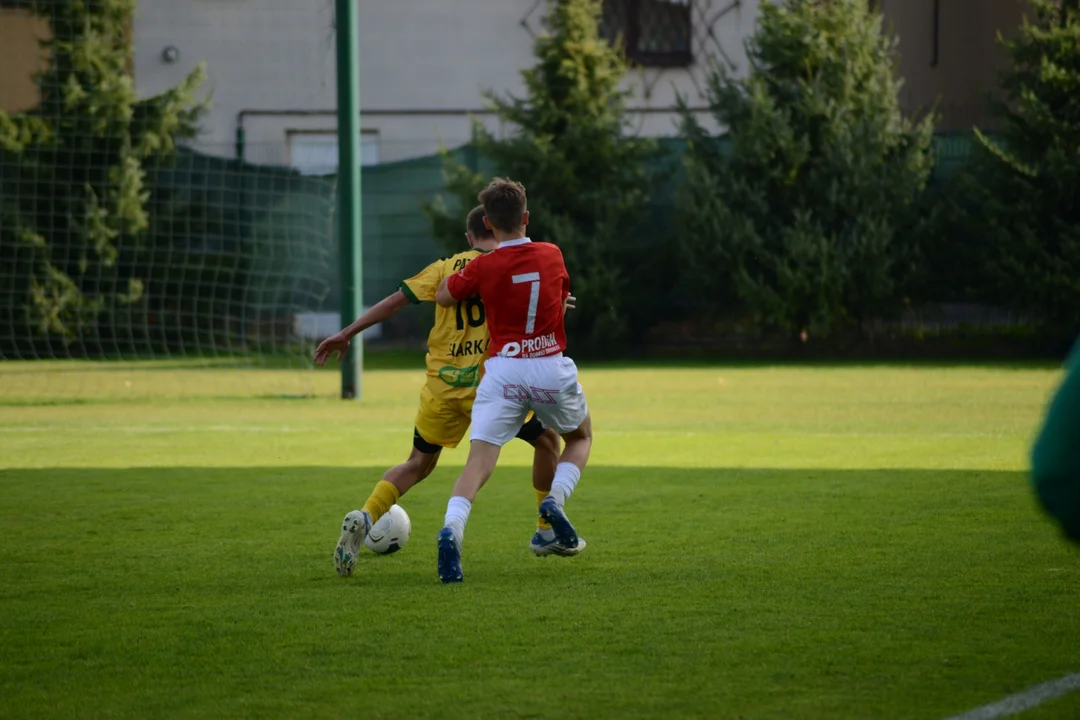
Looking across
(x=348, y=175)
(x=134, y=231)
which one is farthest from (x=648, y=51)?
(x=348, y=175)

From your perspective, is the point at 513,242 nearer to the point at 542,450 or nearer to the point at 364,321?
the point at 364,321

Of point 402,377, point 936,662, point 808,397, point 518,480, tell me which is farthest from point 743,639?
point 402,377

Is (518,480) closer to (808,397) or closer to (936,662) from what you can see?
(936,662)

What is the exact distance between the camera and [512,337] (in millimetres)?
5770

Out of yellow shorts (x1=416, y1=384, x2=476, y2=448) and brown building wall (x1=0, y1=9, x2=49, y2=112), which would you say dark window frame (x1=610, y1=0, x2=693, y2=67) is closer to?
brown building wall (x1=0, y1=9, x2=49, y2=112)

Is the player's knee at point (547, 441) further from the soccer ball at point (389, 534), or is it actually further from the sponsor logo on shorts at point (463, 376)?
the soccer ball at point (389, 534)

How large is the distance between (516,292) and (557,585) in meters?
1.20

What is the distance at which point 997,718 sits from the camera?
3.61 meters

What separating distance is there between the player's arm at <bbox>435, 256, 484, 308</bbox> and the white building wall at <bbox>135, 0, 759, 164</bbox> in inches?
814

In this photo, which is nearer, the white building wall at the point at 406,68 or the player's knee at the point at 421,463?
the player's knee at the point at 421,463

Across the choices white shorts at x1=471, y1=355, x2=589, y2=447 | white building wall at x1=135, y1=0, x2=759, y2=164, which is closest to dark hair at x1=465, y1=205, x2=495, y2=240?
white shorts at x1=471, y1=355, x2=589, y2=447

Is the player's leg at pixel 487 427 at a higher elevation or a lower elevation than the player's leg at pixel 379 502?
higher

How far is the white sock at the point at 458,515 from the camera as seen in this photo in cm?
550

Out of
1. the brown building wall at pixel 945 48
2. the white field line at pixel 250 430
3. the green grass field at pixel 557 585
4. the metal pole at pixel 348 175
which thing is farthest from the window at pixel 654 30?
the green grass field at pixel 557 585
